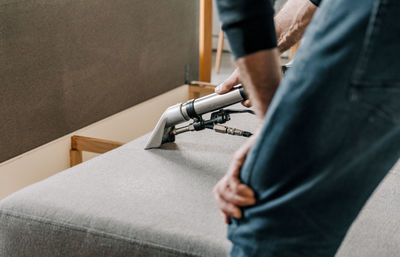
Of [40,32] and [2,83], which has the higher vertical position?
[40,32]

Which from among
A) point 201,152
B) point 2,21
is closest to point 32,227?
point 201,152

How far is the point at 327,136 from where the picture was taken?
1.56ft

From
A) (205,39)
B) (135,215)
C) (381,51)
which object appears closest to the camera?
(381,51)

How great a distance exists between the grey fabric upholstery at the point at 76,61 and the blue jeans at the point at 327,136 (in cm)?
106

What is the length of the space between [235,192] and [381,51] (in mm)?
201

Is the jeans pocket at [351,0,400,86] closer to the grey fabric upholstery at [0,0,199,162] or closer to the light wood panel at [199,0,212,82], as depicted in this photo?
the grey fabric upholstery at [0,0,199,162]

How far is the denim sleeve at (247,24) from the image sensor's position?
1.66 ft

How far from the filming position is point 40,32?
4.87 feet

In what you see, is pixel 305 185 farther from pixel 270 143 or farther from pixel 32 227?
pixel 32 227

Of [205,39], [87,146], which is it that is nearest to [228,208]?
[87,146]

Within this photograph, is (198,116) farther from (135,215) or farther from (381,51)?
(381,51)

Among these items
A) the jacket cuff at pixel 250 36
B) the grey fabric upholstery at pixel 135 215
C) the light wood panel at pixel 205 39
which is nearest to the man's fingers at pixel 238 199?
the jacket cuff at pixel 250 36

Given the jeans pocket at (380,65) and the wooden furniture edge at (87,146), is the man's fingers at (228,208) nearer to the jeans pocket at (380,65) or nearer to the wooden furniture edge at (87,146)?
the jeans pocket at (380,65)

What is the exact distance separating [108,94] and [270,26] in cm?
141
